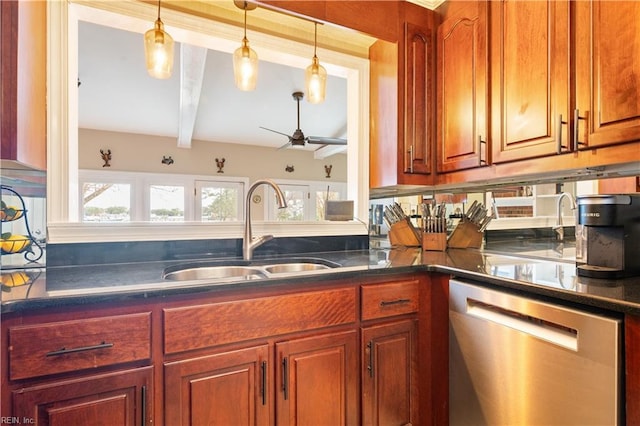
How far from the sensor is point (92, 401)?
90cm

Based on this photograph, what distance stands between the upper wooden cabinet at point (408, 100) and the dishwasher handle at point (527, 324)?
0.78m

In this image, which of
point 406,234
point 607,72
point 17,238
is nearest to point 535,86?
point 607,72

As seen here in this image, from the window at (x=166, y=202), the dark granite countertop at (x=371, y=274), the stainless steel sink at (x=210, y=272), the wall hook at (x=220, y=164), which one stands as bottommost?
the stainless steel sink at (x=210, y=272)

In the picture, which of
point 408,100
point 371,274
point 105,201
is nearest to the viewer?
point 371,274

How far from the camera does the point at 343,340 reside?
124cm

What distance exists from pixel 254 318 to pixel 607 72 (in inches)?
57.9

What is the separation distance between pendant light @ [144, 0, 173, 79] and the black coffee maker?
5.41ft

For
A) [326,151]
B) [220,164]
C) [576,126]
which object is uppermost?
[326,151]

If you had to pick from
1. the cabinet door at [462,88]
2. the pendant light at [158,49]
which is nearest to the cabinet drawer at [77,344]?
the pendant light at [158,49]

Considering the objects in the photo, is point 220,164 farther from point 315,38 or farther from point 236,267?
point 236,267

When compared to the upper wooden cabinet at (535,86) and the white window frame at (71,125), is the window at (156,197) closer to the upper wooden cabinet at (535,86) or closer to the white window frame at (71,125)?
the white window frame at (71,125)

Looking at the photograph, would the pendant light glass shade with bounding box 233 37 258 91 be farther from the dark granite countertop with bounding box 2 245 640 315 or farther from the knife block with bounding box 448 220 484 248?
the knife block with bounding box 448 220 484 248

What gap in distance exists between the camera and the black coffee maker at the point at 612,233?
104 cm

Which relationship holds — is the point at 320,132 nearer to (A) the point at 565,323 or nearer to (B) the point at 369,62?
(B) the point at 369,62
